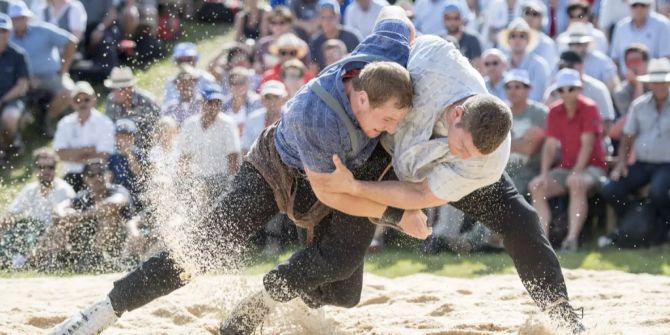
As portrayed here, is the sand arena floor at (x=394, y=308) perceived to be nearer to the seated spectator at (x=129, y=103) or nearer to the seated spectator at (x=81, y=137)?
the seated spectator at (x=81, y=137)

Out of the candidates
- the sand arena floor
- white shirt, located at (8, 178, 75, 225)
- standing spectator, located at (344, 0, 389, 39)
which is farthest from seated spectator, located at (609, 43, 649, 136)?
white shirt, located at (8, 178, 75, 225)

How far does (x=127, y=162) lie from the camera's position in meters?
8.61

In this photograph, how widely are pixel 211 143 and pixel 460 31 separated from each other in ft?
8.05

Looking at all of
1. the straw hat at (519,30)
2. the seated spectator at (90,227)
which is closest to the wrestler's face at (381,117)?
the seated spectator at (90,227)

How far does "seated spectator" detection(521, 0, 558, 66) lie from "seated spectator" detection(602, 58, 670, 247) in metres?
1.33

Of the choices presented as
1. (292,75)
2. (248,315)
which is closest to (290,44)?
(292,75)

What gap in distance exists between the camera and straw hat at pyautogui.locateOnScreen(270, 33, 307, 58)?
945cm

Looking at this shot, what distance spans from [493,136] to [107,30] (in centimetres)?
761

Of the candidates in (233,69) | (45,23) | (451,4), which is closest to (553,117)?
(451,4)

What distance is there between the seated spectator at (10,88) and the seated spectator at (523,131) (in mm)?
4258

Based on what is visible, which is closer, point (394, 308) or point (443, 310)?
point (443, 310)

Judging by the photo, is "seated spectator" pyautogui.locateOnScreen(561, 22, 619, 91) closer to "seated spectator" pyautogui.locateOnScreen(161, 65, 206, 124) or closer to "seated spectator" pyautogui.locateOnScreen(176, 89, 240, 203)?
"seated spectator" pyautogui.locateOnScreen(176, 89, 240, 203)

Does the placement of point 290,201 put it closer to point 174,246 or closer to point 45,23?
point 174,246

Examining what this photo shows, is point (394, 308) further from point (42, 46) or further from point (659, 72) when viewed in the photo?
point (42, 46)
